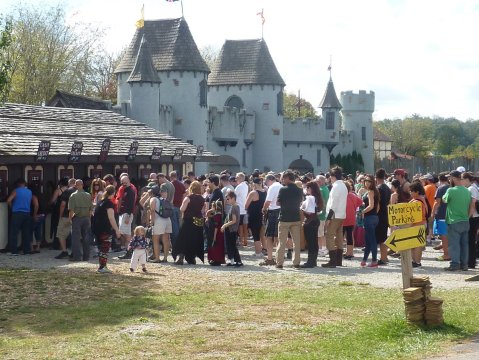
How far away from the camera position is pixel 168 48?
57.1 metres

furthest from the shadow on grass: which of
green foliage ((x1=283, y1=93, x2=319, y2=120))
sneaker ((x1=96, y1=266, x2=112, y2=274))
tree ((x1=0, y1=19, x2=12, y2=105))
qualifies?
green foliage ((x1=283, y1=93, x2=319, y2=120))

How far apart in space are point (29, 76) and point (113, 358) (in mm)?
49924

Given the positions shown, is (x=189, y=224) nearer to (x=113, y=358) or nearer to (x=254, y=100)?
(x=113, y=358)

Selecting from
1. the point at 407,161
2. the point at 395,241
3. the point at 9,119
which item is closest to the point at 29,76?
the point at 407,161

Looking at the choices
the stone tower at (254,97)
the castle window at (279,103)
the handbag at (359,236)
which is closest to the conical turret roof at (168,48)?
the stone tower at (254,97)

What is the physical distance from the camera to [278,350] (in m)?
11.3

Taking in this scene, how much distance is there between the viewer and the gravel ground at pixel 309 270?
703 inches

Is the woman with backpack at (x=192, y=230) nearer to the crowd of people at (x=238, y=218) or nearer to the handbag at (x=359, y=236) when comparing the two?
the crowd of people at (x=238, y=218)

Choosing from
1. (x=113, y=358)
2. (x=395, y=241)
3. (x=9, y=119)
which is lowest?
(x=113, y=358)

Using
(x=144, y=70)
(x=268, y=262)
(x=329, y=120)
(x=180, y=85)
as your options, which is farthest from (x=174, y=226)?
(x=329, y=120)

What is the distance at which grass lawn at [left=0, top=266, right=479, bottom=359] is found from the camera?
11383 millimetres

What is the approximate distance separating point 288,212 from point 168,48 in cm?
3829

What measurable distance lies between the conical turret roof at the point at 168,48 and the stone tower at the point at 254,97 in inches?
310

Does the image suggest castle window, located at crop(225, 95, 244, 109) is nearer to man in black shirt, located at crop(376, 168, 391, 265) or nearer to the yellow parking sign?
man in black shirt, located at crop(376, 168, 391, 265)
